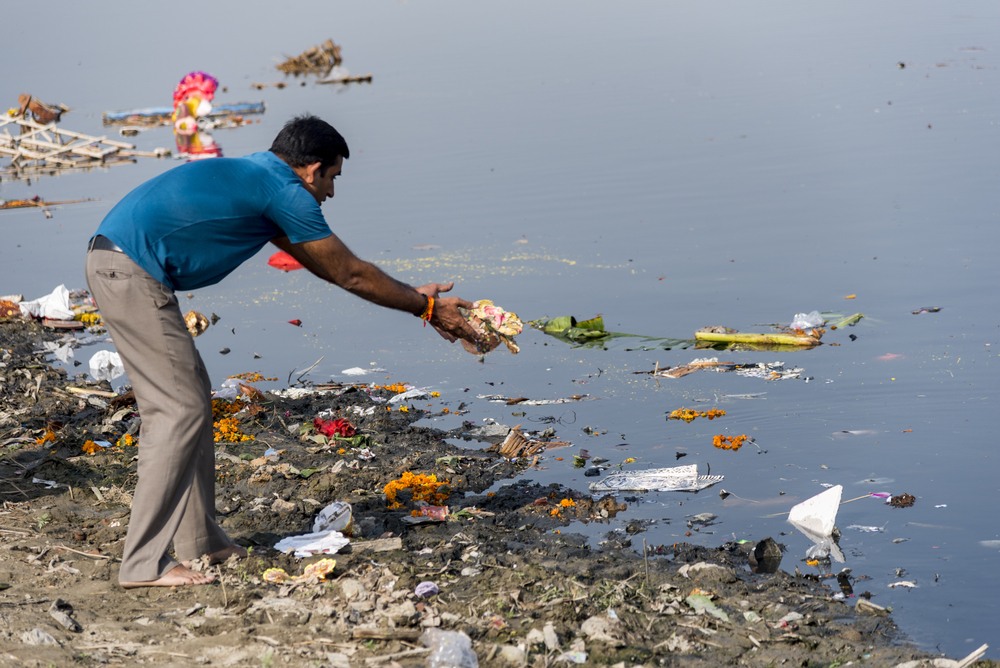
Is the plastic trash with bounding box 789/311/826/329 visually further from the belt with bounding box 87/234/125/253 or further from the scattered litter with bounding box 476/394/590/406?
the belt with bounding box 87/234/125/253

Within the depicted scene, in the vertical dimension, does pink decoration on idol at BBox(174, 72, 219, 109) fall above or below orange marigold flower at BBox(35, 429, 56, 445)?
above

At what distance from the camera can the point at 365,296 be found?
4.83 m

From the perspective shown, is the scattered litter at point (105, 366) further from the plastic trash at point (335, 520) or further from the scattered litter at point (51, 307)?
the plastic trash at point (335, 520)

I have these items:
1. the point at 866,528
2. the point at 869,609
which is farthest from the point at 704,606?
the point at 866,528

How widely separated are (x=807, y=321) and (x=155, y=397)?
5165 millimetres

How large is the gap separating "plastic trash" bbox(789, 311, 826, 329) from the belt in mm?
5249

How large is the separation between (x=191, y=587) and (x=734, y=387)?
3954 millimetres

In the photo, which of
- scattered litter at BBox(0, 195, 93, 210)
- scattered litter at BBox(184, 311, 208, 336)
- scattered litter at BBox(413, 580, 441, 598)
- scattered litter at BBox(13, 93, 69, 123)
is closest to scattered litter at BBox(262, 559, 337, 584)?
scattered litter at BBox(413, 580, 441, 598)

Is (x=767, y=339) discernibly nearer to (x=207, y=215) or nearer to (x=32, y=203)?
(x=207, y=215)

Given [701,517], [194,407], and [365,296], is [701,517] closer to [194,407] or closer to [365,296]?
[365,296]

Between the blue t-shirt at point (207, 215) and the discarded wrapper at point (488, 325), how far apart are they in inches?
38.5

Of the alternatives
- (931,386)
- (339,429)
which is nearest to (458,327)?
(339,429)

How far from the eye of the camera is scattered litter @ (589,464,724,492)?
6.17 metres

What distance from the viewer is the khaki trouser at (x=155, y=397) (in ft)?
14.9
